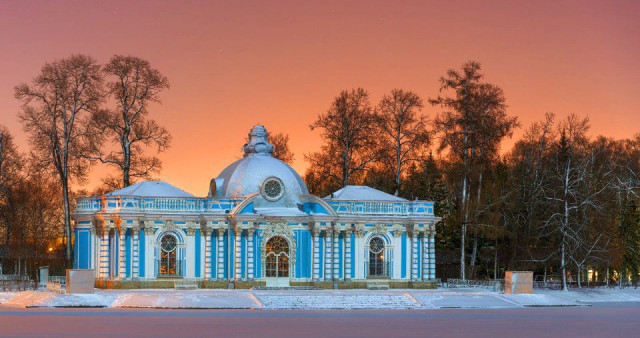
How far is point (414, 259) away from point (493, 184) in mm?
11577

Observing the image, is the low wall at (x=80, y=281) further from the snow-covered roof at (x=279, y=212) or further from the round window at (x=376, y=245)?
the round window at (x=376, y=245)

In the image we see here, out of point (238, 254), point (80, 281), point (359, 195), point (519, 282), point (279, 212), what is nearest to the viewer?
point (80, 281)

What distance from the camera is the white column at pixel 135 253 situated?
235ft

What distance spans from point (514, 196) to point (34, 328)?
144ft

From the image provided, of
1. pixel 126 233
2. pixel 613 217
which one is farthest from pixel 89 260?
pixel 613 217

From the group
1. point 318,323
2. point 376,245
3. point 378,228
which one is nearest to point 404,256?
point 376,245

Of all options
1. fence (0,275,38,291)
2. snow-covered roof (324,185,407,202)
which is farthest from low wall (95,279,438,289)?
snow-covered roof (324,185,407,202)

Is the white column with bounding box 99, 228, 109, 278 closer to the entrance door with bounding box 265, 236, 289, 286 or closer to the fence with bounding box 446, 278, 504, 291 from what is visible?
the entrance door with bounding box 265, 236, 289, 286

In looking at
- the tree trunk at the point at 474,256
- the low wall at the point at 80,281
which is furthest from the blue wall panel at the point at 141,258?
the tree trunk at the point at 474,256

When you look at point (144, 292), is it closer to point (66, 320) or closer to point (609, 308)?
point (66, 320)

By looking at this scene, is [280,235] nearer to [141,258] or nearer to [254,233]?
[254,233]

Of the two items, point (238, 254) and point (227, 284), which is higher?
point (238, 254)

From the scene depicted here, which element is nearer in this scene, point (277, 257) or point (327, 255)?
point (277, 257)

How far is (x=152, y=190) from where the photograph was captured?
73.9m
